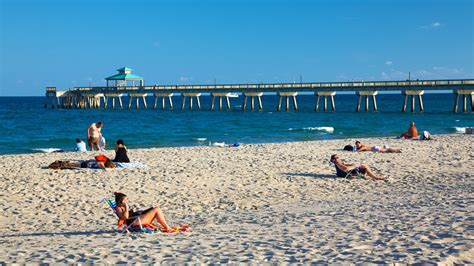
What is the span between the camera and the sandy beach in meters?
6.09

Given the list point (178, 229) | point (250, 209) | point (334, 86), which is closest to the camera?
point (178, 229)

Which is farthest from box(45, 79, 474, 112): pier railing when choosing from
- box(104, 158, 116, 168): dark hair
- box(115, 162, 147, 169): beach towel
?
box(104, 158, 116, 168): dark hair

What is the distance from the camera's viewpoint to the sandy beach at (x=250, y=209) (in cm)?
609

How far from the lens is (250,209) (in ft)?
31.2

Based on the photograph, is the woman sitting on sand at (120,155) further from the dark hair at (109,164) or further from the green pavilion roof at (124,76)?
the green pavilion roof at (124,76)

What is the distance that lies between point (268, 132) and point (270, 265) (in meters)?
26.6

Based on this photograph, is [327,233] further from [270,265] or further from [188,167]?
[188,167]

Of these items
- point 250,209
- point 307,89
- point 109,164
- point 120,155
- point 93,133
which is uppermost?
point 307,89

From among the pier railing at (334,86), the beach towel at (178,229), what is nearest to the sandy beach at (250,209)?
the beach towel at (178,229)

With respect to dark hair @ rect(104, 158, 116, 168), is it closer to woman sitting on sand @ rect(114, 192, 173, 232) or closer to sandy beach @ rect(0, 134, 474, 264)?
sandy beach @ rect(0, 134, 474, 264)

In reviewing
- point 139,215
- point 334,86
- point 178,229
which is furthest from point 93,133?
point 334,86

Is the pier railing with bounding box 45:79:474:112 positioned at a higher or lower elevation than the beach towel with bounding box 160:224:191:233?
higher

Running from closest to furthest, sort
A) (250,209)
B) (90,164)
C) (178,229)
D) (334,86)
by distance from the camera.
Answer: (178,229) → (250,209) → (90,164) → (334,86)

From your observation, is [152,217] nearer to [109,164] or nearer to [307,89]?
[109,164]
